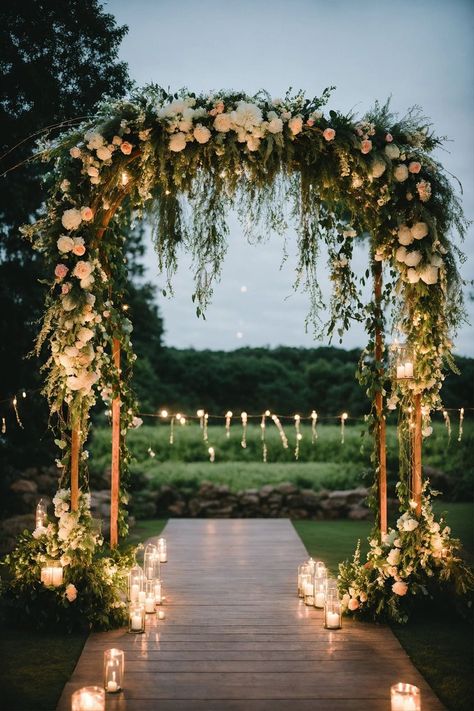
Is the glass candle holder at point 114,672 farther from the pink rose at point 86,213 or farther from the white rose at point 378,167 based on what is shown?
the white rose at point 378,167

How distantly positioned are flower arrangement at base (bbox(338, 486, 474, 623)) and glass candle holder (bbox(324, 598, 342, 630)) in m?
0.19

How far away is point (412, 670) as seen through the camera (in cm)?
379

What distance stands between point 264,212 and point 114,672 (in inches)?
113

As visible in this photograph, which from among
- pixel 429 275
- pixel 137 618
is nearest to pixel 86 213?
pixel 429 275

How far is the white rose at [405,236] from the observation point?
449 cm

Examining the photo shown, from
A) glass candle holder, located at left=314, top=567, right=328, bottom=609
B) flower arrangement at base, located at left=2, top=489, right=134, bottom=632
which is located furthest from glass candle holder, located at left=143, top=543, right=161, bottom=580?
glass candle holder, located at left=314, top=567, right=328, bottom=609

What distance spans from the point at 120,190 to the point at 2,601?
2.96m

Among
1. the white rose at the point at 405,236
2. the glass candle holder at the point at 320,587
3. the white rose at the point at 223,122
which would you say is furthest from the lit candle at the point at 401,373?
the white rose at the point at 223,122

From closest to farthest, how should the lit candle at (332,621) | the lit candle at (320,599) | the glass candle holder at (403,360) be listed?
the lit candle at (332,621) < the glass candle holder at (403,360) < the lit candle at (320,599)

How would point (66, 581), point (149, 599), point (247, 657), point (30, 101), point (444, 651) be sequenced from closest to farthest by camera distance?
1. point (247, 657)
2. point (444, 651)
3. point (66, 581)
4. point (149, 599)
5. point (30, 101)

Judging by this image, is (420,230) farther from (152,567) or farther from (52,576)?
(52,576)

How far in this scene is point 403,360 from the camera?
4.65m

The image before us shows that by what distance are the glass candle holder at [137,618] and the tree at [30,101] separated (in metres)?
3.31

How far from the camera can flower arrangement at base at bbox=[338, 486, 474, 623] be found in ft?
14.9
